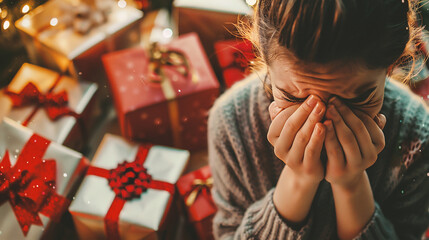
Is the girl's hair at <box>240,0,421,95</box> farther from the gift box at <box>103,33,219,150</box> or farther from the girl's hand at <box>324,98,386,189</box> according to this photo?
the gift box at <box>103,33,219,150</box>

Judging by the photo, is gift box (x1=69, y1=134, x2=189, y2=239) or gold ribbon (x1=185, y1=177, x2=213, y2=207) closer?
gift box (x1=69, y1=134, x2=189, y2=239)

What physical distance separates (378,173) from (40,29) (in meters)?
1.10

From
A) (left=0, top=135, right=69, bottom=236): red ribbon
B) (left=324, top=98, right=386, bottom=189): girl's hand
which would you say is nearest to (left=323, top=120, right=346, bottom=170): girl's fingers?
(left=324, top=98, right=386, bottom=189): girl's hand

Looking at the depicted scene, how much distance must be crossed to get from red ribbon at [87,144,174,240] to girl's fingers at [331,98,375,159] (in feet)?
2.07

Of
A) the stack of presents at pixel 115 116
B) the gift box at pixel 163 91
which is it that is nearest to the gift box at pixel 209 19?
the stack of presents at pixel 115 116

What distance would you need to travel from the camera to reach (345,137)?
1.68ft

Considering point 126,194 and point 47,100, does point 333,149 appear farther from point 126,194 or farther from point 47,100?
point 47,100

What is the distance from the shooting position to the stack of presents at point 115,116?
31.0 inches

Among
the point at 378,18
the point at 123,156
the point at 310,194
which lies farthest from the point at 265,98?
the point at 123,156

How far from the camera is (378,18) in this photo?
440 millimetres

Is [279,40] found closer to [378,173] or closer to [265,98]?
[265,98]

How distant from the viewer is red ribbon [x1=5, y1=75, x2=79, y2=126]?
93 centimetres

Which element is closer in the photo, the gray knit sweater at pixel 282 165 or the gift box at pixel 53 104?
the gray knit sweater at pixel 282 165

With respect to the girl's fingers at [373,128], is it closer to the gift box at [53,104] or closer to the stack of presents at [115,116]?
the stack of presents at [115,116]
